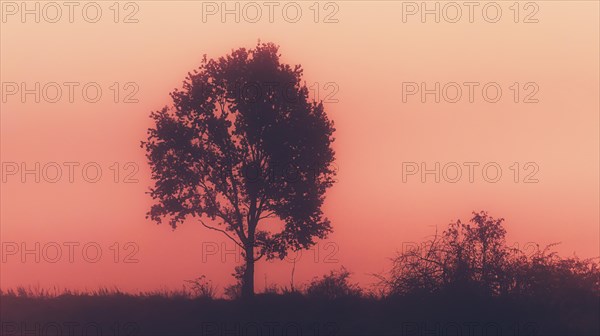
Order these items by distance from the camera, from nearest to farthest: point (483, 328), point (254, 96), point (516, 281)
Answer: point (483, 328) → point (516, 281) → point (254, 96)

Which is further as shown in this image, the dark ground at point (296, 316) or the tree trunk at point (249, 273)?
the tree trunk at point (249, 273)

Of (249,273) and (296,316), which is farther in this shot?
(249,273)

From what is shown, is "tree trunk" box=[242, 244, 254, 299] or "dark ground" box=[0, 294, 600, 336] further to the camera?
"tree trunk" box=[242, 244, 254, 299]

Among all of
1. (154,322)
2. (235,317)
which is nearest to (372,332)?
(235,317)

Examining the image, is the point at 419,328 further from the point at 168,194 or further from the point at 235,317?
the point at 168,194

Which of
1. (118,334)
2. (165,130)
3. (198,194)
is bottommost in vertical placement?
(118,334)

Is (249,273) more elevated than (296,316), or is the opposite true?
(249,273)

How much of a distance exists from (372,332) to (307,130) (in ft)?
67.1

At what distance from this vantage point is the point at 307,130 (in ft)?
174

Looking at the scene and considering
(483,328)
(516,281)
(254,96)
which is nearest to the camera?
(483,328)

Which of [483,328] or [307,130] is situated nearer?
[483,328]

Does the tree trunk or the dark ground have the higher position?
the tree trunk

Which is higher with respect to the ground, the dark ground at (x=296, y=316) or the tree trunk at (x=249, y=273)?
the tree trunk at (x=249, y=273)

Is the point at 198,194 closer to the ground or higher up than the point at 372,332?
higher up
